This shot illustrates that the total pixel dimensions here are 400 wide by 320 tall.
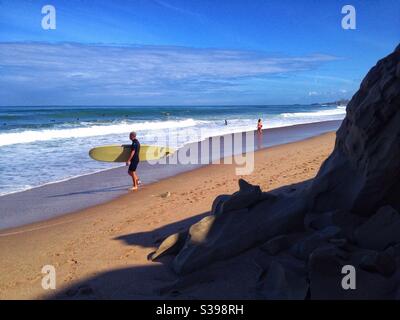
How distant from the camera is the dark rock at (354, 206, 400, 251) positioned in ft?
13.1

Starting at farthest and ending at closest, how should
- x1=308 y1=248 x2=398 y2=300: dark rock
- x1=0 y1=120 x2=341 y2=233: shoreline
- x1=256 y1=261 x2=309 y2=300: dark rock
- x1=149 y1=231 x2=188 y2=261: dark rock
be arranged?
x1=0 y1=120 x2=341 y2=233: shoreline < x1=149 y1=231 x2=188 y2=261: dark rock < x1=256 y1=261 x2=309 y2=300: dark rock < x1=308 y1=248 x2=398 y2=300: dark rock

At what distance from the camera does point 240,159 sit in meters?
14.1

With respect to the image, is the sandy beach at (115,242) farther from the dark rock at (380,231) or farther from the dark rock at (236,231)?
the dark rock at (380,231)

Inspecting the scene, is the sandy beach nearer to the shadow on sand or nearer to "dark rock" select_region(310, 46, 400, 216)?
the shadow on sand

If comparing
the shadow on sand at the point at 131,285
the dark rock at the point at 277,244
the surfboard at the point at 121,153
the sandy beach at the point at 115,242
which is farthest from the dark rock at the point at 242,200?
the surfboard at the point at 121,153

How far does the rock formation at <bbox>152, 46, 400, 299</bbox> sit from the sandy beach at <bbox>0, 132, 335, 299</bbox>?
45 centimetres

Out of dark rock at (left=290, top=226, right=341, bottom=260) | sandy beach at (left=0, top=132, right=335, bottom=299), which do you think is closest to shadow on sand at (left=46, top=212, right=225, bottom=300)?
sandy beach at (left=0, top=132, right=335, bottom=299)

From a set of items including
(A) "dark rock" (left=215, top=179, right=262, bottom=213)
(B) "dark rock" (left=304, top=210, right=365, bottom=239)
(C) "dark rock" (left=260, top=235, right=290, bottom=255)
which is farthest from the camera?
(A) "dark rock" (left=215, top=179, right=262, bottom=213)

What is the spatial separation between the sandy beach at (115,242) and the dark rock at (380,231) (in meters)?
1.44

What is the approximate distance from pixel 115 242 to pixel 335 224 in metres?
3.28

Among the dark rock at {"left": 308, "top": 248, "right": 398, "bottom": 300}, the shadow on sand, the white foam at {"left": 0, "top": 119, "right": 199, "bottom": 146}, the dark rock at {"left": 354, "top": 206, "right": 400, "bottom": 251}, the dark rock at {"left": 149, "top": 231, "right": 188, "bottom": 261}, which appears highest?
the white foam at {"left": 0, "top": 119, "right": 199, "bottom": 146}
